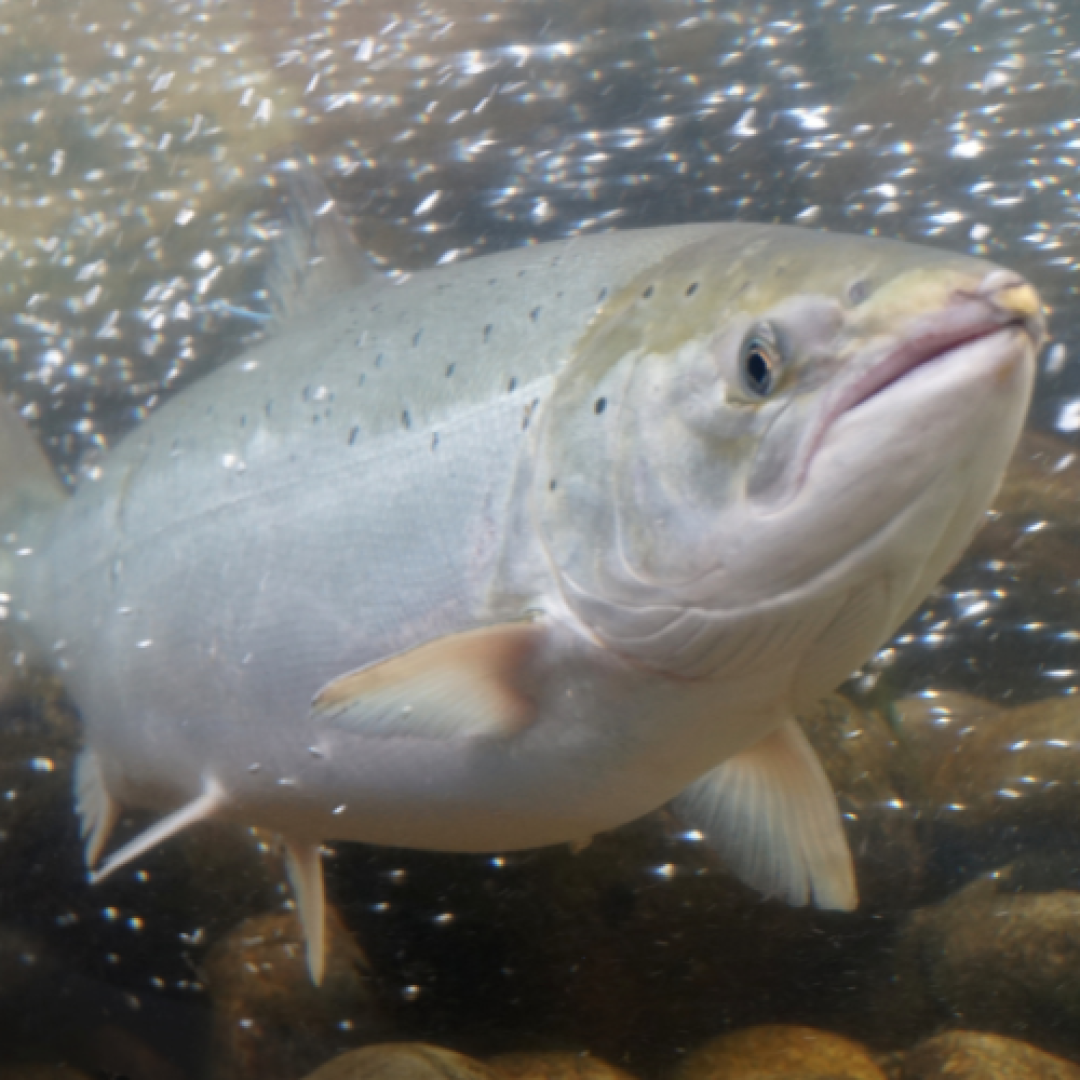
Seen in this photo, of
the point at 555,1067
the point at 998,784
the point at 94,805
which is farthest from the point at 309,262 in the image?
the point at 998,784

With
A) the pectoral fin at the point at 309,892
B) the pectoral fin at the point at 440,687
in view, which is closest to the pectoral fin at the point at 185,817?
the pectoral fin at the point at 309,892

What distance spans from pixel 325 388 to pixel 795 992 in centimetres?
166

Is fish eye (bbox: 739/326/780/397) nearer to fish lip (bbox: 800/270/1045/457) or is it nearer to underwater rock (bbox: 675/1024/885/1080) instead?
fish lip (bbox: 800/270/1045/457)

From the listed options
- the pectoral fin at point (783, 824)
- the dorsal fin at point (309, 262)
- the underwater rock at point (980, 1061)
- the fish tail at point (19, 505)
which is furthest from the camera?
the fish tail at point (19, 505)

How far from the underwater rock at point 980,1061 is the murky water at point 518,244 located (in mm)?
138

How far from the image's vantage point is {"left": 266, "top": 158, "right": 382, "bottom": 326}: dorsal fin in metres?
1.84

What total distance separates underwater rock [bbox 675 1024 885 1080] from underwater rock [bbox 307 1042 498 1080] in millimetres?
521

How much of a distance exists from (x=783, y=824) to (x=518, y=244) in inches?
98.3

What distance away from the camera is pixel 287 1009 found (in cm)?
194

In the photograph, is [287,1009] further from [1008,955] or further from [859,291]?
[859,291]

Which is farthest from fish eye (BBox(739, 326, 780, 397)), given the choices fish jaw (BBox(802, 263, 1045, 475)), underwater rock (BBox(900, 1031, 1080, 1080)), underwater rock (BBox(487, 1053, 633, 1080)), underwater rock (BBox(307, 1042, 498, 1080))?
underwater rock (BBox(900, 1031, 1080, 1080))

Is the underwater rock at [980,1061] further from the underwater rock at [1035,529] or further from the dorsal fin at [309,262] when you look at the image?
the dorsal fin at [309,262]

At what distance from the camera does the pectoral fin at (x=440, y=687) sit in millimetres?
1055

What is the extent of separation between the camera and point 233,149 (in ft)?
11.4
